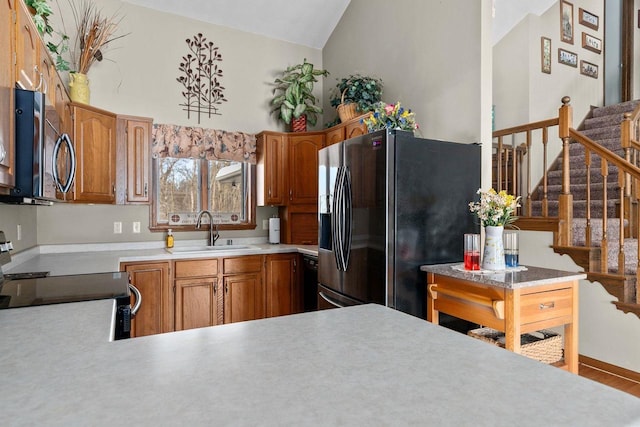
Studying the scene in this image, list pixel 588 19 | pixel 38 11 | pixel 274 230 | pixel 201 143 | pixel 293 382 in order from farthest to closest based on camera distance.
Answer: pixel 588 19 → pixel 274 230 → pixel 201 143 → pixel 38 11 → pixel 293 382

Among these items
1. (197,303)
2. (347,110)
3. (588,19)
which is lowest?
(197,303)

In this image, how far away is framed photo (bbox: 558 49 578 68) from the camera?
5052mm

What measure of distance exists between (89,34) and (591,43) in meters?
6.18

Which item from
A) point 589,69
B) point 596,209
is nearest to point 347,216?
point 596,209

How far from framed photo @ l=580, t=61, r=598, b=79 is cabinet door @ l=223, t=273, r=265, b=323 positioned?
5191mm

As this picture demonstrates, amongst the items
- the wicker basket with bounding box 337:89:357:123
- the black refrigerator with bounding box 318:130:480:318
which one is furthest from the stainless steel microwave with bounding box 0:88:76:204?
the wicker basket with bounding box 337:89:357:123

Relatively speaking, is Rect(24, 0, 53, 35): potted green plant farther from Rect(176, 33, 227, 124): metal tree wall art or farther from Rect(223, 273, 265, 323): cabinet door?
Rect(223, 273, 265, 323): cabinet door

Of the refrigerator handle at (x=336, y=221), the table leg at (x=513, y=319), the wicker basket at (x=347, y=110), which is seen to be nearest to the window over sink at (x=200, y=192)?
the wicker basket at (x=347, y=110)

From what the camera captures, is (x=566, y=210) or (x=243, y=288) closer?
(x=566, y=210)

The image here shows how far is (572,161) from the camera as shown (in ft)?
15.4

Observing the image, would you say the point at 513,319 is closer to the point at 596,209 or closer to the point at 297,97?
the point at 596,209

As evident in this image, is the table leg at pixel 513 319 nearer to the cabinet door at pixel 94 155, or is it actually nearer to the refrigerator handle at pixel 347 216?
the refrigerator handle at pixel 347 216

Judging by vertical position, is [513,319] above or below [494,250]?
below

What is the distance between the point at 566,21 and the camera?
200 inches
